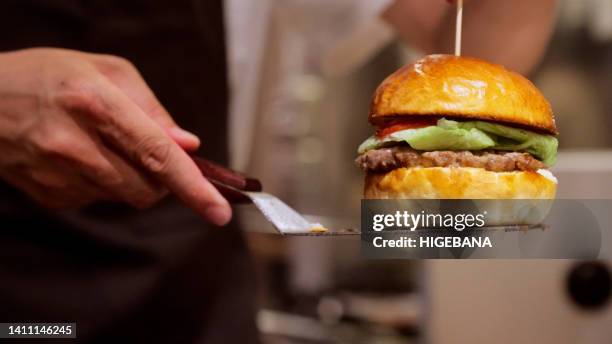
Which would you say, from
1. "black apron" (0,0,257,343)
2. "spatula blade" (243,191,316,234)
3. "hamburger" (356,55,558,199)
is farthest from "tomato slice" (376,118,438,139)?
"black apron" (0,0,257,343)

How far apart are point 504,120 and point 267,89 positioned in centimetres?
72

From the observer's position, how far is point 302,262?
2492 millimetres

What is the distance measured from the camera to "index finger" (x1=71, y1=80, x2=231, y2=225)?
61 cm

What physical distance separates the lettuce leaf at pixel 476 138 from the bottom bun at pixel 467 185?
0.02 metres

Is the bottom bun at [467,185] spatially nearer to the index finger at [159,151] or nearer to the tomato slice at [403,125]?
the tomato slice at [403,125]

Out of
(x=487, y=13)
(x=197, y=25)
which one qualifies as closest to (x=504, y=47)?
(x=487, y=13)

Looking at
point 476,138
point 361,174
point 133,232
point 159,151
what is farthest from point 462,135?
point 133,232

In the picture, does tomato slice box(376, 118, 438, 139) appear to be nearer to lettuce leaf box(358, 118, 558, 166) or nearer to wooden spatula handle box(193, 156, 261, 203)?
Result: lettuce leaf box(358, 118, 558, 166)

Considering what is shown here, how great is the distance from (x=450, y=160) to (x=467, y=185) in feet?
0.09

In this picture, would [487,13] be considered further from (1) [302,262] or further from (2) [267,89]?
(1) [302,262]

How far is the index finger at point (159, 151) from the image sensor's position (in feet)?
1.99

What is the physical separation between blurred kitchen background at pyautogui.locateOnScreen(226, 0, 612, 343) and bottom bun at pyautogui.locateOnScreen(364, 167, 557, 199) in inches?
1.4

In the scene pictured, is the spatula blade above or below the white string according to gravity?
below

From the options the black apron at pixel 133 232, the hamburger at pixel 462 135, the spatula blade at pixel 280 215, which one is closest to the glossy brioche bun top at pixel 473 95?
the hamburger at pixel 462 135
